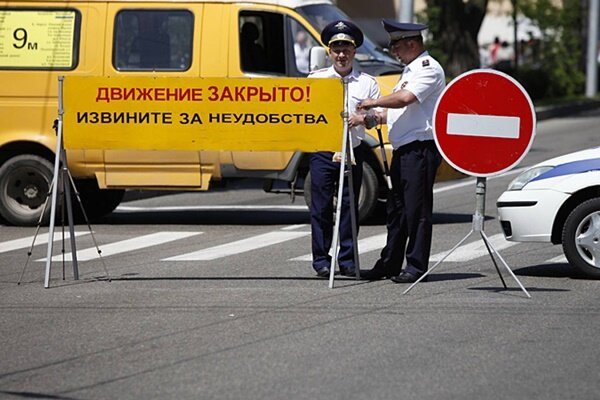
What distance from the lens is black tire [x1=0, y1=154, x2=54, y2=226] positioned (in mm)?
14492

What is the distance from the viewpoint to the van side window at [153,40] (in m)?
14.1

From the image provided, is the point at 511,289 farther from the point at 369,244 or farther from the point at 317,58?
the point at 317,58

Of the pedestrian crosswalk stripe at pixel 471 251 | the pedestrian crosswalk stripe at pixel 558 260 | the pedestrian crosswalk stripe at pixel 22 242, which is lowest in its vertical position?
the pedestrian crosswalk stripe at pixel 22 242

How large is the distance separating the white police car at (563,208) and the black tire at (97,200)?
18.8ft

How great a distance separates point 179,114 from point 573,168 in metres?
2.77

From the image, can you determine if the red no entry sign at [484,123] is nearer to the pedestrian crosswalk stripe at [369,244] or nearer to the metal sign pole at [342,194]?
the metal sign pole at [342,194]

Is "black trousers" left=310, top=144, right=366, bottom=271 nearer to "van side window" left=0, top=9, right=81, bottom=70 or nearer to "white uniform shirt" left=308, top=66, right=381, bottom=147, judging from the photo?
"white uniform shirt" left=308, top=66, right=381, bottom=147

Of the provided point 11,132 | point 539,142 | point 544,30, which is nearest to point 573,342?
point 11,132

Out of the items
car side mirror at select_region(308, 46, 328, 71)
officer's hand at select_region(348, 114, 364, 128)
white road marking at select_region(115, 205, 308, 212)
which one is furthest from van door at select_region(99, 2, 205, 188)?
officer's hand at select_region(348, 114, 364, 128)

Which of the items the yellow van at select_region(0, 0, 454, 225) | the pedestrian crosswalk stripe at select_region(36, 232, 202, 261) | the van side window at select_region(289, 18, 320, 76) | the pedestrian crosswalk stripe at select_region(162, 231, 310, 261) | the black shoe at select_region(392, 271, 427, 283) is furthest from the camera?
the van side window at select_region(289, 18, 320, 76)

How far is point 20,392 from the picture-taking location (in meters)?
6.71

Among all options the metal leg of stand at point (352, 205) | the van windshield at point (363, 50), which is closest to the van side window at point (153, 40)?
the van windshield at point (363, 50)

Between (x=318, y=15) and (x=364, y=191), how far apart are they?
6.27 feet

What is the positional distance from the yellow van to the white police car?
360cm
